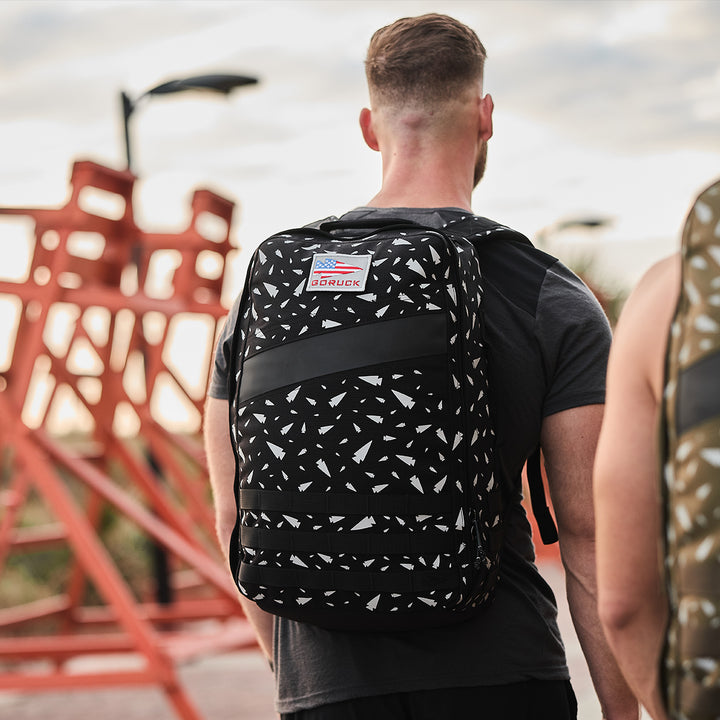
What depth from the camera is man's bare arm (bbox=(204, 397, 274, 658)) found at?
6.64ft

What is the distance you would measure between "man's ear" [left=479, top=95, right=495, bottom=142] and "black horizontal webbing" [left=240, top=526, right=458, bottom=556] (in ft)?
2.42

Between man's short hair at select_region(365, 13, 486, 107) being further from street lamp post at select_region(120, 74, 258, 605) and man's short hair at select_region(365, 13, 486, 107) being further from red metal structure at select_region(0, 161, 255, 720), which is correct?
street lamp post at select_region(120, 74, 258, 605)

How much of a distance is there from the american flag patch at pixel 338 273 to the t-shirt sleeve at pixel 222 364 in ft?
0.92

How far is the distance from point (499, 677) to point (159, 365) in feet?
19.7

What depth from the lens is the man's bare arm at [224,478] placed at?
2.03 metres

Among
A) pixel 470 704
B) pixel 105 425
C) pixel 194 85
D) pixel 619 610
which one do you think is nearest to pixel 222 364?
pixel 470 704

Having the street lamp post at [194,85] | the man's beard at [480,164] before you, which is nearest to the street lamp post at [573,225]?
the street lamp post at [194,85]

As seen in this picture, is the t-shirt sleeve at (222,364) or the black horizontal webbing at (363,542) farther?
the t-shirt sleeve at (222,364)

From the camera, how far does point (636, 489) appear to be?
4.33 feet

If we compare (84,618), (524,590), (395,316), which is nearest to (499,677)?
(524,590)

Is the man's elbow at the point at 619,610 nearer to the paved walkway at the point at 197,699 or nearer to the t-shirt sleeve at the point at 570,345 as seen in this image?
the t-shirt sleeve at the point at 570,345

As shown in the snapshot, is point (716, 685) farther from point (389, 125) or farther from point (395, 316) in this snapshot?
point (389, 125)

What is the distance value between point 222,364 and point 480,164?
0.60 metres

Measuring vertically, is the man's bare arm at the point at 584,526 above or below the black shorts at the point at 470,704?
above
